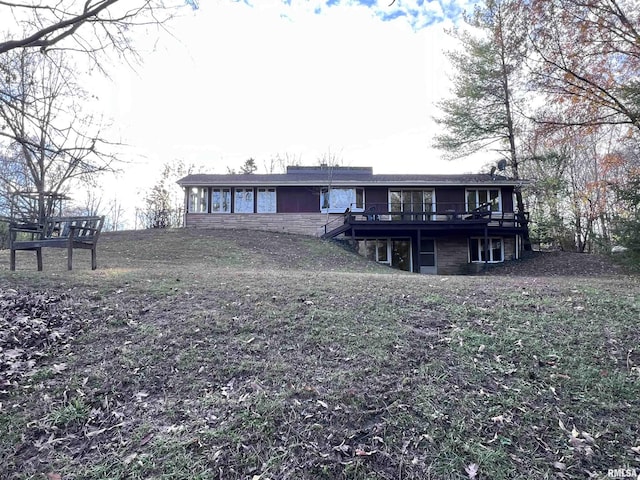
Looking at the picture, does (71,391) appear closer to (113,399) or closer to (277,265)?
(113,399)

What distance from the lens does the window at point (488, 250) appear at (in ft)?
63.7

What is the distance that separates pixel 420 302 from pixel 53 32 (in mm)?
7858

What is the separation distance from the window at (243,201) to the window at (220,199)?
455mm

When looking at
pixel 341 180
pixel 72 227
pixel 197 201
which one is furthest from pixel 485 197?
pixel 72 227

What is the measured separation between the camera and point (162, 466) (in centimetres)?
233

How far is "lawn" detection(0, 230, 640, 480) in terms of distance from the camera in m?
2.43

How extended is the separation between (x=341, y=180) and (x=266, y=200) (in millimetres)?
4287

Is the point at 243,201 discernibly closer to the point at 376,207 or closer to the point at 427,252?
the point at 376,207

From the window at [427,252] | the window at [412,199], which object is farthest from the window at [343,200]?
the window at [427,252]

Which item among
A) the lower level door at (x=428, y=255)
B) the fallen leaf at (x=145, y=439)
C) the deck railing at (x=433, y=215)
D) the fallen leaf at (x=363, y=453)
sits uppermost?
the deck railing at (x=433, y=215)

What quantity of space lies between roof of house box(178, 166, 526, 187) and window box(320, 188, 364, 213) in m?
0.43

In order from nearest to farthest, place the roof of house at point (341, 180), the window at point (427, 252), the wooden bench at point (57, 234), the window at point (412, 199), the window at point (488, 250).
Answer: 1. the wooden bench at point (57, 234)
2. the window at point (427, 252)
3. the window at point (488, 250)
4. the roof of house at point (341, 180)
5. the window at point (412, 199)

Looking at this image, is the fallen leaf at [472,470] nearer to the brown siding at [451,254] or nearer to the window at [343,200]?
the brown siding at [451,254]

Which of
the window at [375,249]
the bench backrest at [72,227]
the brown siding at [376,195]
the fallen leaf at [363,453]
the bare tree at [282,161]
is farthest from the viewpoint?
the bare tree at [282,161]
